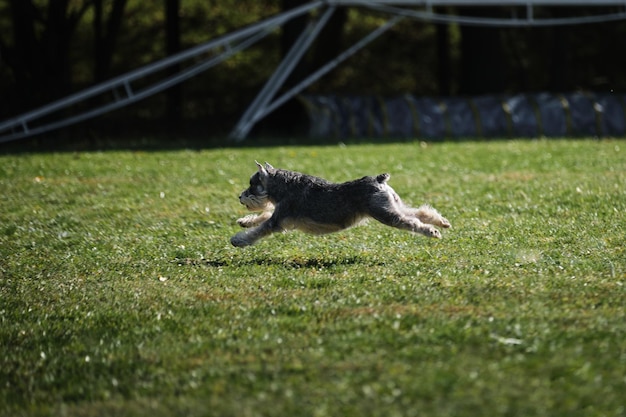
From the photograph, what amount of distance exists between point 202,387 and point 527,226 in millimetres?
5640

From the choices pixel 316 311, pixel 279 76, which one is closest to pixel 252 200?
pixel 316 311

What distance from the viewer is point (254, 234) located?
9.20 metres

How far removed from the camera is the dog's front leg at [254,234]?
912 centimetres

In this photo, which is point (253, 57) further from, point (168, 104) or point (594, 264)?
point (594, 264)

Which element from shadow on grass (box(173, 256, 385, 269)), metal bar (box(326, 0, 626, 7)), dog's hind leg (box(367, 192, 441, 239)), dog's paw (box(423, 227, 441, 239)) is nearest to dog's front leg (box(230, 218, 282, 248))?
shadow on grass (box(173, 256, 385, 269))

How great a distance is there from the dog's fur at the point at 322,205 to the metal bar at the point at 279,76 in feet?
41.2

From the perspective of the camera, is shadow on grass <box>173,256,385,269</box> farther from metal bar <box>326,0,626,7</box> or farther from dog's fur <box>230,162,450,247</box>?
metal bar <box>326,0,626,7</box>

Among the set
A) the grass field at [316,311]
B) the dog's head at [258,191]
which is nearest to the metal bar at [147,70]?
the grass field at [316,311]

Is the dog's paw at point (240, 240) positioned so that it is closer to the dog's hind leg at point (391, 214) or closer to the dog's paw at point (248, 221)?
the dog's paw at point (248, 221)

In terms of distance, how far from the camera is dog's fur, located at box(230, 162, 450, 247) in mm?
→ 8773

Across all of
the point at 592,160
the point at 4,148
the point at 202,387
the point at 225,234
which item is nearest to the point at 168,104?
the point at 4,148

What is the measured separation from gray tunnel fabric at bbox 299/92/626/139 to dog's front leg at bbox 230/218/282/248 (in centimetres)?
1326

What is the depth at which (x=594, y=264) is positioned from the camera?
814 cm

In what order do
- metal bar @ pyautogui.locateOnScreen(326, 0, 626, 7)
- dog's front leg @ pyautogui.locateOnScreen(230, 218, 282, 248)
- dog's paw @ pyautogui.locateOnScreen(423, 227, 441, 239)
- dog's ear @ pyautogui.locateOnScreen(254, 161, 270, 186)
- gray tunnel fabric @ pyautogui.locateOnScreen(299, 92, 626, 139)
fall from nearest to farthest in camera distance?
dog's paw @ pyautogui.locateOnScreen(423, 227, 441, 239) → dog's front leg @ pyautogui.locateOnScreen(230, 218, 282, 248) → dog's ear @ pyautogui.locateOnScreen(254, 161, 270, 186) → metal bar @ pyautogui.locateOnScreen(326, 0, 626, 7) → gray tunnel fabric @ pyautogui.locateOnScreen(299, 92, 626, 139)
